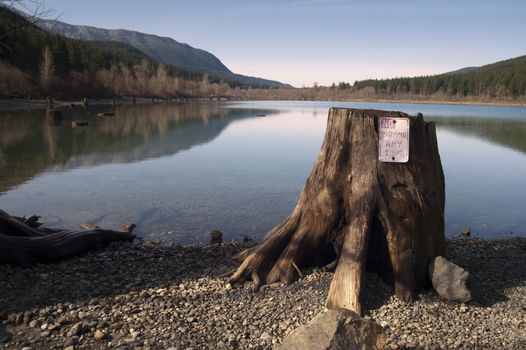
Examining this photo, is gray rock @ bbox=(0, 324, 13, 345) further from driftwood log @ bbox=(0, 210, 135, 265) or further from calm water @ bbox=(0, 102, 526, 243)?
calm water @ bbox=(0, 102, 526, 243)

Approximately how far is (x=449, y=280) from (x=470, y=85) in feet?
573

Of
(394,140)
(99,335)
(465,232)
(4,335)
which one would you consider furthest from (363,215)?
(465,232)

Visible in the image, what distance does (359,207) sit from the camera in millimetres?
5711

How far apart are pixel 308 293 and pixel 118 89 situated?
365 ft

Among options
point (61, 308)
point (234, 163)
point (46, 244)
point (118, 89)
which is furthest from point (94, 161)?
point (118, 89)

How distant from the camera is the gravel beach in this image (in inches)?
182

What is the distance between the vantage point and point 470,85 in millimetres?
159250

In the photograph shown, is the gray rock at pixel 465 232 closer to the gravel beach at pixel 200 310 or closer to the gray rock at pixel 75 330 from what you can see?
the gravel beach at pixel 200 310

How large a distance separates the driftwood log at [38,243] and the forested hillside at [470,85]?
154318mm

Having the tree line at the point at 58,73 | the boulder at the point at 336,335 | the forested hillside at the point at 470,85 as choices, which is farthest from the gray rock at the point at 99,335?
the forested hillside at the point at 470,85

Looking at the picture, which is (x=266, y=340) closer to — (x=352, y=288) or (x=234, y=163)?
(x=352, y=288)

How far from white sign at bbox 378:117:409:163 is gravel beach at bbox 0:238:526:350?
5.51 ft

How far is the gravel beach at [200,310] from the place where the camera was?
4617 millimetres

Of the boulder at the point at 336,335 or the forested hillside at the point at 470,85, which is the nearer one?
the boulder at the point at 336,335
